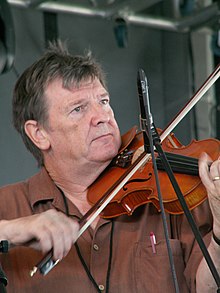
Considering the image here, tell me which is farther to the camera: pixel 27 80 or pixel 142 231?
pixel 27 80

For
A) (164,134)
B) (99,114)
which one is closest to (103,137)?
(99,114)

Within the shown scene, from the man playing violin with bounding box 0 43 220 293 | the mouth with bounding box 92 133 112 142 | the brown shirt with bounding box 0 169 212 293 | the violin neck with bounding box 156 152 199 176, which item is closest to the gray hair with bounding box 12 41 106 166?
the man playing violin with bounding box 0 43 220 293

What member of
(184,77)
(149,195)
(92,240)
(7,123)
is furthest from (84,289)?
Answer: (184,77)

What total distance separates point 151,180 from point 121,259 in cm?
22

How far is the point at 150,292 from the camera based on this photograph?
2311 millimetres

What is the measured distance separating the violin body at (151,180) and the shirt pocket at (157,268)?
4.1 inches

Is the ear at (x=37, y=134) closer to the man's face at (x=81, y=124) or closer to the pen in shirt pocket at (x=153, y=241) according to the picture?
the man's face at (x=81, y=124)

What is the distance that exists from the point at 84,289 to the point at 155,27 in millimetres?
1834

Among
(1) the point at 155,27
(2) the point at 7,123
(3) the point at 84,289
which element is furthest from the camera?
(1) the point at 155,27

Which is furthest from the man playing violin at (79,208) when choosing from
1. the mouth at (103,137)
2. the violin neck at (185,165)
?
the violin neck at (185,165)

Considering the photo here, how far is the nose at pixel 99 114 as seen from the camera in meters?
2.45

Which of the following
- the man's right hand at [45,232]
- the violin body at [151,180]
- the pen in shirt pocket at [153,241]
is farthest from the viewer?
the pen in shirt pocket at [153,241]

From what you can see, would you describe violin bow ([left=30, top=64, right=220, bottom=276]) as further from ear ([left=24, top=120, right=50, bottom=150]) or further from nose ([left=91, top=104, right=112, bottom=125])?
ear ([left=24, top=120, right=50, bottom=150])

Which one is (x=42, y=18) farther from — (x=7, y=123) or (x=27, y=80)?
(x=27, y=80)
